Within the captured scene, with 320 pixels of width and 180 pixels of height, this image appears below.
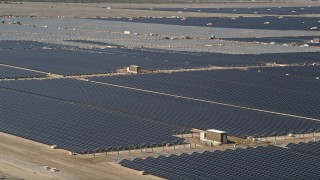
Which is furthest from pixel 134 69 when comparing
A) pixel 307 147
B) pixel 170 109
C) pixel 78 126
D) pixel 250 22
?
pixel 250 22

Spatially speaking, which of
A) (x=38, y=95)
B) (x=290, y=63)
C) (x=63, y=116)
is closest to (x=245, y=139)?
(x=63, y=116)

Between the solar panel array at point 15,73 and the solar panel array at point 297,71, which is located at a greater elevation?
the solar panel array at point 15,73

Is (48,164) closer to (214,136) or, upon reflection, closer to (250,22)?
(214,136)

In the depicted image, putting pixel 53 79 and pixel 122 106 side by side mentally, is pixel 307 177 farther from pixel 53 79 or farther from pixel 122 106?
pixel 53 79

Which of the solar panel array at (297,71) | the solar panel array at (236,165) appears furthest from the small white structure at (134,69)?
the solar panel array at (236,165)

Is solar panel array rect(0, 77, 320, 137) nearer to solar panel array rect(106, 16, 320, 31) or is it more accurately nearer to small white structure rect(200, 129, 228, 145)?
small white structure rect(200, 129, 228, 145)

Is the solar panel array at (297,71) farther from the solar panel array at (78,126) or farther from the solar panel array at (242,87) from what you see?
the solar panel array at (78,126)
